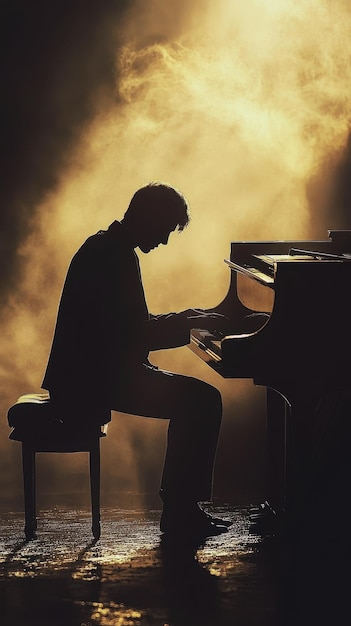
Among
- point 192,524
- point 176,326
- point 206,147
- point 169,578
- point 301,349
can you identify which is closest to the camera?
point 301,349

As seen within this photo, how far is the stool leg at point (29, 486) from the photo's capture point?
179 inches

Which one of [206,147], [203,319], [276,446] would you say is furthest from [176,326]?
[206,147]

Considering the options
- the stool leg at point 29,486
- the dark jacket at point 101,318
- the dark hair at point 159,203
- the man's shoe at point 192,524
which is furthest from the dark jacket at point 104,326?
the man's shoe at point 192,524

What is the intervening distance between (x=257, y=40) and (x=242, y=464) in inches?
88.8

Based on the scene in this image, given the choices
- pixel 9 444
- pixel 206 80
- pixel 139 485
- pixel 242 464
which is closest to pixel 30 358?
pixel 9 444

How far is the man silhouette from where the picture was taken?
175 inches

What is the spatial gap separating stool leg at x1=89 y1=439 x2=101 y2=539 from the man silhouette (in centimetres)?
13

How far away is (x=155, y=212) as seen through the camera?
445 cm

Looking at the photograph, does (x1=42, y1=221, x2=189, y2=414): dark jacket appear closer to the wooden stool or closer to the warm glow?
the wooden stool

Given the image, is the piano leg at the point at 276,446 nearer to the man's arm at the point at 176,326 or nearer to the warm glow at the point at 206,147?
the man's arm at the point at 176,326

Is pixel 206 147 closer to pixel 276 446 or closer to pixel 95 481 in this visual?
pixel 276 446

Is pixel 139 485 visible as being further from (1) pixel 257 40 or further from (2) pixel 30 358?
(1) pixel 257 40

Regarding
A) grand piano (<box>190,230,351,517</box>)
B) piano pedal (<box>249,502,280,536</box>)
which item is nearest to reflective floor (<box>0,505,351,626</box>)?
piano pedal (<box>249,502,280,536</box>)

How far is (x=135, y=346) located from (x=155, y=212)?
0.53 metres
